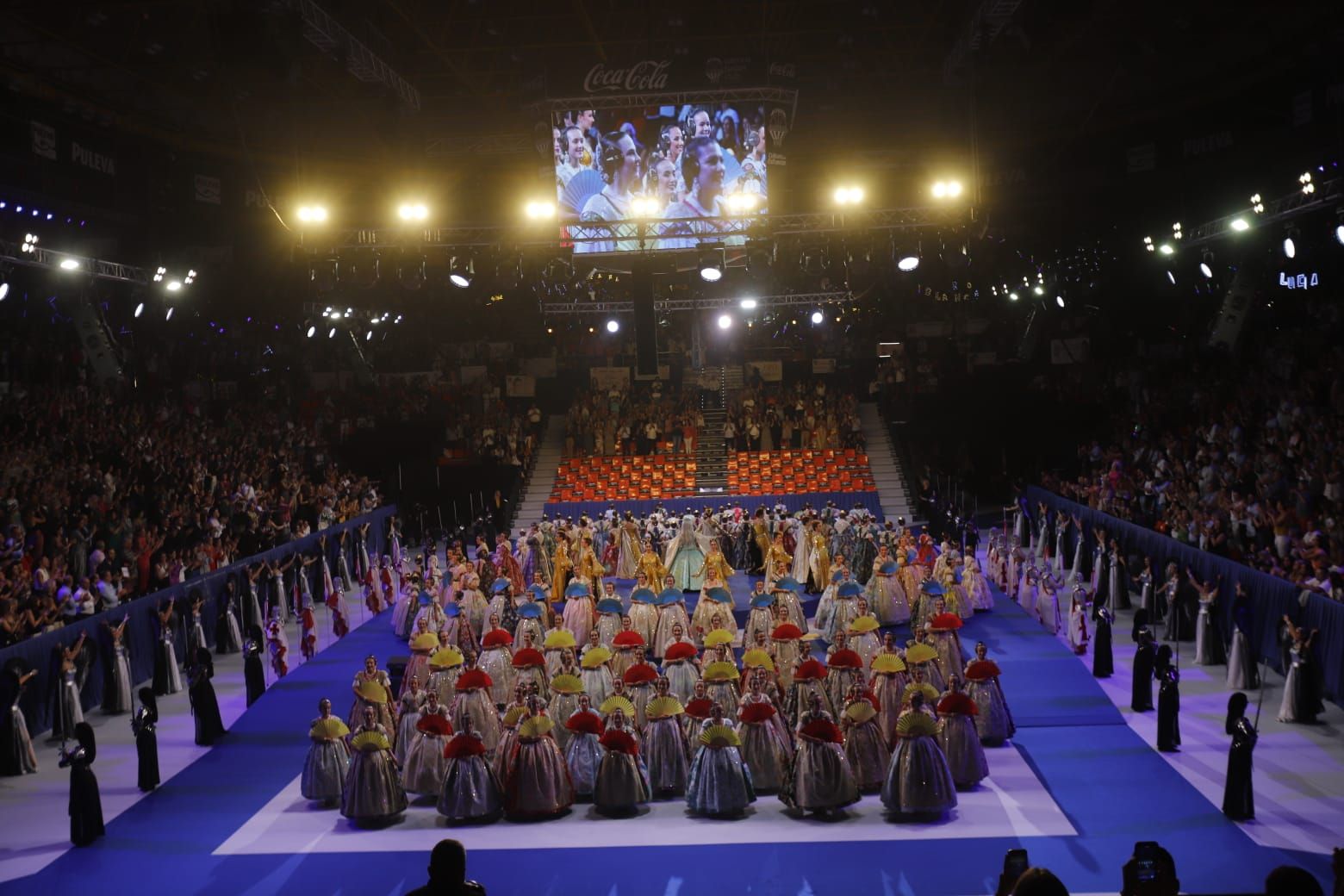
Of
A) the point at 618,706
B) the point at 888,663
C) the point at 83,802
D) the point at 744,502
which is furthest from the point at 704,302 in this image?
the point at 83,802

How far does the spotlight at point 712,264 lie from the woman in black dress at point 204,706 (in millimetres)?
12862

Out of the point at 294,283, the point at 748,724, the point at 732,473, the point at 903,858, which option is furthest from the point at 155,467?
the point at 903,858

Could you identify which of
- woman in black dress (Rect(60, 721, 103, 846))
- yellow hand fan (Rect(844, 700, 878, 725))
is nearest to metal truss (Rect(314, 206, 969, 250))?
yellow hand fan (Rect(844, 700, 878, 725))

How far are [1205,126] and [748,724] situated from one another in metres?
24.1

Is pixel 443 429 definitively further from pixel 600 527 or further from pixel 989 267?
pixel 989 267

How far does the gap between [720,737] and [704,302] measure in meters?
22.0

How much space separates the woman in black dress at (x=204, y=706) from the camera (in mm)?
13234

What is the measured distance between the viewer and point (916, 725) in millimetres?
10359

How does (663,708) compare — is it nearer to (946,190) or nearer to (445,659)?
(445,659)

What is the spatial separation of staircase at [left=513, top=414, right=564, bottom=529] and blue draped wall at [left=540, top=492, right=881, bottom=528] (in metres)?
0.80

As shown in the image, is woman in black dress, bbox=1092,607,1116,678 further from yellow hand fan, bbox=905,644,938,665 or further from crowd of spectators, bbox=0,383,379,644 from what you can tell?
crowd of spectators, bbox=0,383,379,644

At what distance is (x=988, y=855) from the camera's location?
954 cm

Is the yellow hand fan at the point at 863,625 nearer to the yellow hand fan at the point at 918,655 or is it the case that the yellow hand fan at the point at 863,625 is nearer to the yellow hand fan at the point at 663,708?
the yellow hand fan at the point at 918,655

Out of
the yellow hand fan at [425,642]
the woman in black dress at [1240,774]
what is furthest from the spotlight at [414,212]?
the woman in black dress at [1240,774]
